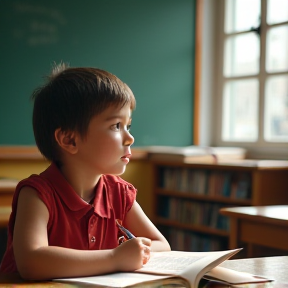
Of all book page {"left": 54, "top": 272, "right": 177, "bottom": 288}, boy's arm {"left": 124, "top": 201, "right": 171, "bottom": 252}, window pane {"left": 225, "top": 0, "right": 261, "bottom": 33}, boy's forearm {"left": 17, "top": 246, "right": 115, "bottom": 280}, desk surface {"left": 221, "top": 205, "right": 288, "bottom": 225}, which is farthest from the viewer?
window pane {"left": 225, "top": 0, "right": 261, "bottom": 33}

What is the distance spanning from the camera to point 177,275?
90cm

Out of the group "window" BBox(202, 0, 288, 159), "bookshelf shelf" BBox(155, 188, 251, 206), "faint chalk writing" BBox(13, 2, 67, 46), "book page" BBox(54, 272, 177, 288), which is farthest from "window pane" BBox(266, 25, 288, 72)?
"book page" BBox(54, 272, 177, 288)

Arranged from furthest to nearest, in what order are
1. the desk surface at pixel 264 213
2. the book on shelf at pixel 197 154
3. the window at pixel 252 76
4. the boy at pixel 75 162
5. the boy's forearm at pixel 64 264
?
the window at pixel 252 76 → the book on shelf at pixel 197 154 → the desk surface at pixel 264 213 → the boy at pixel 75 162 → the boy's forearm at pixel 64 264

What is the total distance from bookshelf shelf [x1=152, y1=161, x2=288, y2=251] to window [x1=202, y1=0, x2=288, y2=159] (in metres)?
0.53

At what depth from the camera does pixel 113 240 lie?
1.26 meters

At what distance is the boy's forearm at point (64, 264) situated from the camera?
0.99m

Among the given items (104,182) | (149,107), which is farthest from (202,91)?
(104,182)

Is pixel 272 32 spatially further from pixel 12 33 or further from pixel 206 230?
pixel 12 33

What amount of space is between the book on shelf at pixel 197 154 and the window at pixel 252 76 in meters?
0.20

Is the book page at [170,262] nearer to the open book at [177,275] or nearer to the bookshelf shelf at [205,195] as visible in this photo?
the open book at [177,275]

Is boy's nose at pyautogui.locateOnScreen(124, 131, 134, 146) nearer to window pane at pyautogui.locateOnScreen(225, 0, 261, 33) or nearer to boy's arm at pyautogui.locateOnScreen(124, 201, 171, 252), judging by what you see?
boy's arm at pyautogui.locateOnScreen(124, 201, 171, 252)

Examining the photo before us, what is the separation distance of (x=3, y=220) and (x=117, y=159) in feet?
4.99

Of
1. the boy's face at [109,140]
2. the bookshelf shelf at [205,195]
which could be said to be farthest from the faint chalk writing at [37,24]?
the boy's face at [109,140]

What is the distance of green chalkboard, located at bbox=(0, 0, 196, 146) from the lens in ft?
12.9
